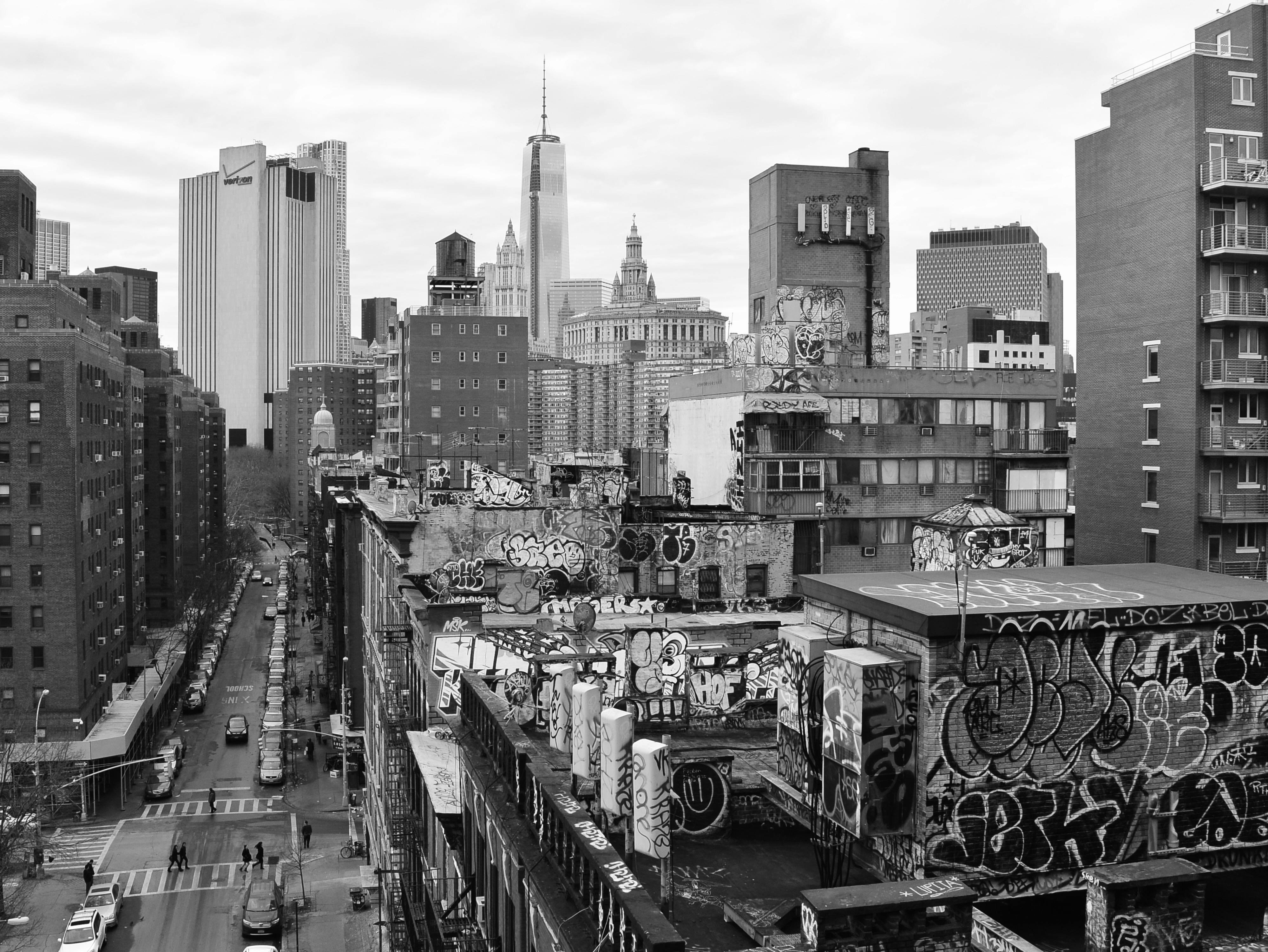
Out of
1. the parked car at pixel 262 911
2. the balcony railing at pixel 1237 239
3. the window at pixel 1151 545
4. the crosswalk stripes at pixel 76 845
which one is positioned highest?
the balcony railing at pixel 1237 239

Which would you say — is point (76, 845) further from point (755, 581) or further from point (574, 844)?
point (574, 844)

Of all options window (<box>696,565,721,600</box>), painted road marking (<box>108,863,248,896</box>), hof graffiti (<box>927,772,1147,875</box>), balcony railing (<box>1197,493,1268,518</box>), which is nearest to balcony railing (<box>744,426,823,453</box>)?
window (<box>696,565,721,600</box>)

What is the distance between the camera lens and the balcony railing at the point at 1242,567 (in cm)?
4672

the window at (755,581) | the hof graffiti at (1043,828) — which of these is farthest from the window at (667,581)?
the hof graffiti at (1043,828)

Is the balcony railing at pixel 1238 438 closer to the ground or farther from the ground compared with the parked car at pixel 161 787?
farther from the ground

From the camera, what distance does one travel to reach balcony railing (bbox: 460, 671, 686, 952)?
13289 mm

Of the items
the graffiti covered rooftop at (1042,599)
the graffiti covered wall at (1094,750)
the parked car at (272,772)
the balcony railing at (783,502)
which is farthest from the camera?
the parked car at (272,772)

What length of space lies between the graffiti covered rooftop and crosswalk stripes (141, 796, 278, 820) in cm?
7507

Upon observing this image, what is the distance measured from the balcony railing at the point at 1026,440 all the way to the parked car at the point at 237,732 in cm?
7586

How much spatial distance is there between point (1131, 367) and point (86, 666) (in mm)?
75815

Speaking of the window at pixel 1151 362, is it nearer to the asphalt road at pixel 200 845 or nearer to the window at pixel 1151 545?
the window at pixel 1151 545

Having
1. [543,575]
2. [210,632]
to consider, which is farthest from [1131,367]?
[210,632]

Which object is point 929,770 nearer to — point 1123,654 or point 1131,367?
point 1123,654

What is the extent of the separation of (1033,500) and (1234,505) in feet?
32.0
